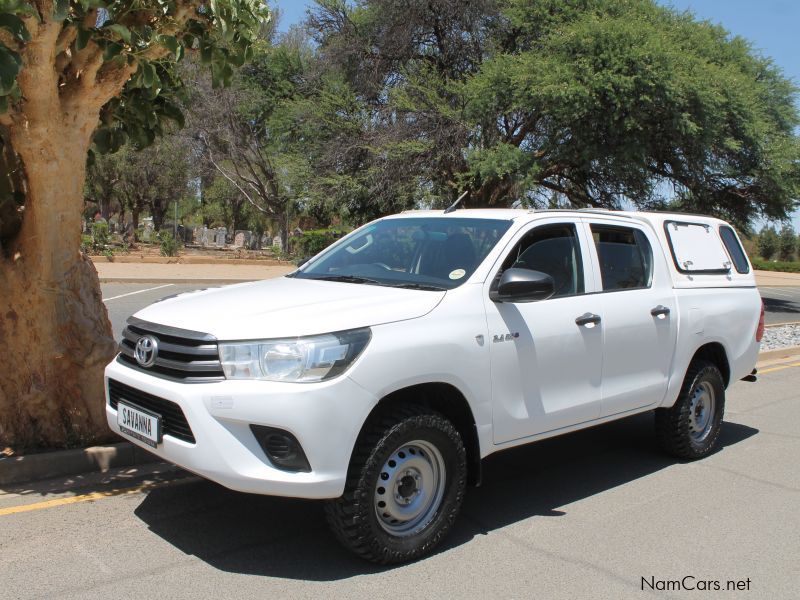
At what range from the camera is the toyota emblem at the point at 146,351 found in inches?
159

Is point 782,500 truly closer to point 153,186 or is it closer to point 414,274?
point 414,274

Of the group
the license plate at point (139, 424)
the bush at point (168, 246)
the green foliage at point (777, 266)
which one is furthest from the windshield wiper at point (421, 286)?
the green foliage at point (777, 266)

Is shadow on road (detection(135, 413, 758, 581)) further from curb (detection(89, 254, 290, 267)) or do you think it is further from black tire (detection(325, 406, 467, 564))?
curb (detection(89, 254, 290, 267))

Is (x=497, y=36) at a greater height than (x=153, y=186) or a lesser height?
greater

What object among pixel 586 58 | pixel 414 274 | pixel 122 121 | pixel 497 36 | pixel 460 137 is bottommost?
pixel 414 274

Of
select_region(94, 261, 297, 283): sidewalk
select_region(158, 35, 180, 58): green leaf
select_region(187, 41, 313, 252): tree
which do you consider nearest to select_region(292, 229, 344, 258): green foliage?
select_region(94, 261, 297, 283): sidewalk

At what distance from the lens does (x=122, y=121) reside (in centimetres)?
616

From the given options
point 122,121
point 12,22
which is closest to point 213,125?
point 122,121

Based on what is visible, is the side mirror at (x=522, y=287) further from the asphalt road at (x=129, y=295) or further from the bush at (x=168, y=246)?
the bush at (x=168, y=246)

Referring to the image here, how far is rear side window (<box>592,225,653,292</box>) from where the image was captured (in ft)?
17.9

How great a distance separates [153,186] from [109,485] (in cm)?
4450

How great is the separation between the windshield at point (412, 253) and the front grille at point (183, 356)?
49.5 inches

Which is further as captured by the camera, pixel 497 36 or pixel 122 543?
pixel 497 36

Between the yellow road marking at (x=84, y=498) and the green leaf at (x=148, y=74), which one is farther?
the green leaf at (x=148, y=74)
